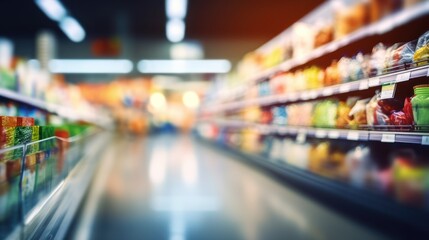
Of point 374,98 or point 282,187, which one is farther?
point 282,187

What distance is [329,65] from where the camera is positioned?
3.28m

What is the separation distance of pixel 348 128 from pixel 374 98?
19.6 inches

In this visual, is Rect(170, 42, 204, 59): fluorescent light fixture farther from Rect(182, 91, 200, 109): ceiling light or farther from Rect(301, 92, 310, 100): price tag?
Rect(301, 92, 310, 100): price tag

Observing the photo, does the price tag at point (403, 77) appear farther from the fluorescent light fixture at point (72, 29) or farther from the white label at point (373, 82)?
the fluorescent light fixture at point (72, 29)

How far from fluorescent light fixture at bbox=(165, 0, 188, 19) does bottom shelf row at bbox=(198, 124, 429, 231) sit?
5.50 meters

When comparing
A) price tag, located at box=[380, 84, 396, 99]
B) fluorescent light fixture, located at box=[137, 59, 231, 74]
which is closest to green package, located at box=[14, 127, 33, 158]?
price tag, located at box=[380, 84, 396, 99]

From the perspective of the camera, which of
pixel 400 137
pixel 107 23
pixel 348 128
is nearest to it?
pixel 400 137

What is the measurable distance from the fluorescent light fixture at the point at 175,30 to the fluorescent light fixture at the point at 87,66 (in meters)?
2.58

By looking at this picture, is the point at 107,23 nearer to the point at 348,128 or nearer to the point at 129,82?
the point at 129,82

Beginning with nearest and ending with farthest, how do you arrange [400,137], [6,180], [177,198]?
[6,180] < [400,137] < [177,198]

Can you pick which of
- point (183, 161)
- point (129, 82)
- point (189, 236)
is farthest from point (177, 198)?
point (129, 82)

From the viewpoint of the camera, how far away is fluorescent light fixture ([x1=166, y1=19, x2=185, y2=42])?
11359mm

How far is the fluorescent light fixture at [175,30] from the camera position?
11359mm

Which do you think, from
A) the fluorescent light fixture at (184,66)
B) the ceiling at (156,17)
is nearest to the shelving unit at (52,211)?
the ceiling at (156,17)
